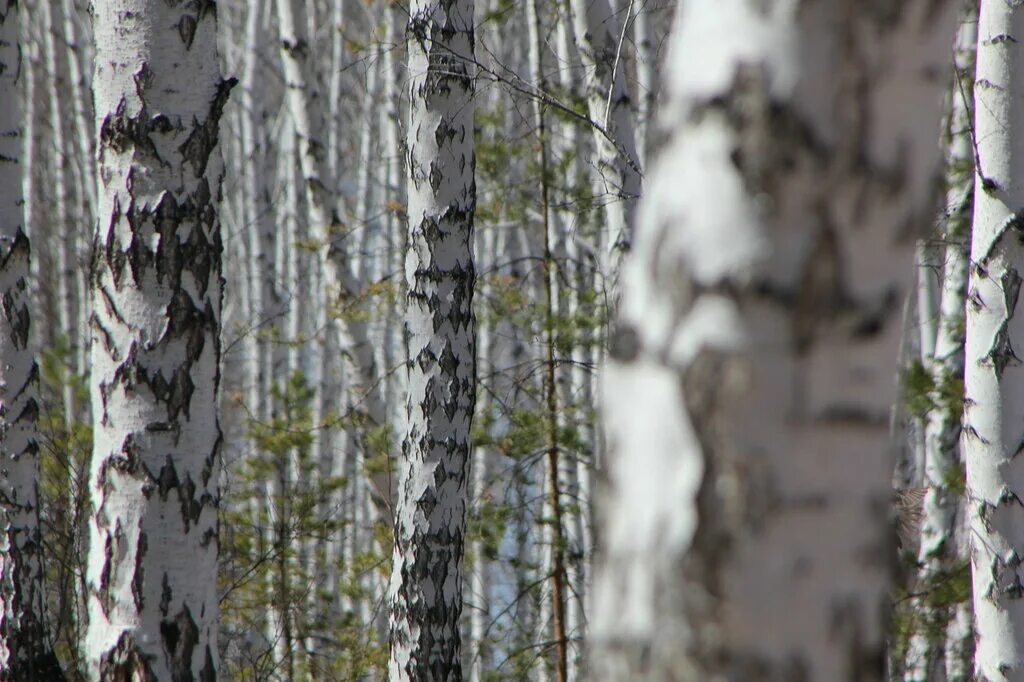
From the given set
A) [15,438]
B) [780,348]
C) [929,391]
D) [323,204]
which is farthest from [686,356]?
[323,204]

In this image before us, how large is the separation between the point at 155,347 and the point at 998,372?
9.30 ft

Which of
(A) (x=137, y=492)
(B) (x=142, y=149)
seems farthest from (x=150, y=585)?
(B) (x=142, y=149)

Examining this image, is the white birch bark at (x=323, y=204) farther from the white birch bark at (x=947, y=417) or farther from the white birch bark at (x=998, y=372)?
the white birch bark at (x=998, y=372)

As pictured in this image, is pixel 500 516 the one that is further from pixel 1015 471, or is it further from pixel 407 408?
pixel 1015 471

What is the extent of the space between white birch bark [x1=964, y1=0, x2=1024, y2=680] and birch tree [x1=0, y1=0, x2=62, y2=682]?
3648mm

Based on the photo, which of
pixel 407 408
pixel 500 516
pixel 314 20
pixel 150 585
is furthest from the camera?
pixel 314 20

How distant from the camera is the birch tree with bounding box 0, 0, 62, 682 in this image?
4324 millimetres

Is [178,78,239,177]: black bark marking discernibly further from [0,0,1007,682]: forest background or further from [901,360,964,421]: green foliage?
[901,360,964,421]: green foliage

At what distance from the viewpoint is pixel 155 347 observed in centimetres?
261

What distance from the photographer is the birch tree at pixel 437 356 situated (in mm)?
4543

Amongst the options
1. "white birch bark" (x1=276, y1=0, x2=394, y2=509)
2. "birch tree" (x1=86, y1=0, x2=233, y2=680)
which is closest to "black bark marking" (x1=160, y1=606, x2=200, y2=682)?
"birch tree" (x1=86, y1=0, x2=233, y2=680)

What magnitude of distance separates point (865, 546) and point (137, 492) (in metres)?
1.90

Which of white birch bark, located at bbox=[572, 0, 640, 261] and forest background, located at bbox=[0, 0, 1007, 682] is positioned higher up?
white birch bark, located at bbox=[572, 0, 640, 261]

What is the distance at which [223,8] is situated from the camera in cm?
1797
